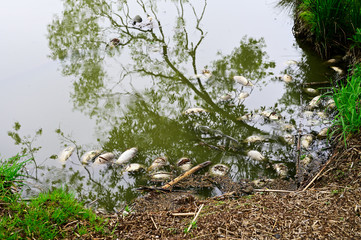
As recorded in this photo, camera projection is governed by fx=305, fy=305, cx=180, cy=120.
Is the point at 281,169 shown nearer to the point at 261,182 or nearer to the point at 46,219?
the point at 261,182

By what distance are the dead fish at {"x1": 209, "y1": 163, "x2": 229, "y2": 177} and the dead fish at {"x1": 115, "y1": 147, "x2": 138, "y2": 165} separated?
2.97 ft

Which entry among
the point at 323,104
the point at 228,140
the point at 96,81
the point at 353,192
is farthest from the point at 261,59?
the point at 353,192

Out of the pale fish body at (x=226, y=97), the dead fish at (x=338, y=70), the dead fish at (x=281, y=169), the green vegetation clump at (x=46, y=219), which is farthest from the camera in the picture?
the dead fish at (x=338, y=70)

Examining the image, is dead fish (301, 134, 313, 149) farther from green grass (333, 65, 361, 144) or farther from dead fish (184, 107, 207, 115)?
dead fish (184, 107, 207, 115)

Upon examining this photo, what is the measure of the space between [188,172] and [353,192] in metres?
1.51

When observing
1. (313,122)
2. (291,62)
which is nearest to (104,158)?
(313,122)

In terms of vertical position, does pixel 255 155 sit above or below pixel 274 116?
below

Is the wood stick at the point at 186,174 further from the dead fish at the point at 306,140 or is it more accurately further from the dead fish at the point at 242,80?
the dead fish at the point at 242,80

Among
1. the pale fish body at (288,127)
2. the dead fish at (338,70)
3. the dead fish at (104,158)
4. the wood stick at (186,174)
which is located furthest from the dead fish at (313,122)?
the dead fish at (104,158)

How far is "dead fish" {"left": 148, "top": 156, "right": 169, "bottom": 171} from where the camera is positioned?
10.9ft

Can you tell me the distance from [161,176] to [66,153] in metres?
1.23

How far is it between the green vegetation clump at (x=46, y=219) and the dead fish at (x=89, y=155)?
979mm

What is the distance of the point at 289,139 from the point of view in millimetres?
3574

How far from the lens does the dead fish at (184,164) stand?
3297 millimetres
